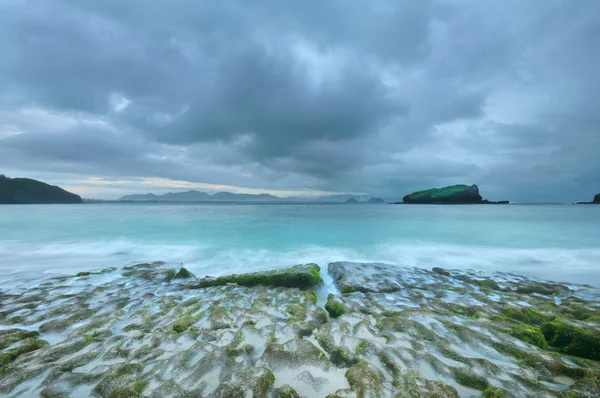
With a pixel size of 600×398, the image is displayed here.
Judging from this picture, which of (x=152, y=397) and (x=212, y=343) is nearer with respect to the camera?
(x=152, y=397)

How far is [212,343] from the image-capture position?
187 inches

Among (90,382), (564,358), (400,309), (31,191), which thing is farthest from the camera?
(31,191)

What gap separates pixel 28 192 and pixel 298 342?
174191mm

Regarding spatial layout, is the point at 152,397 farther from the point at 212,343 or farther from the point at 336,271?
the point at 336,271

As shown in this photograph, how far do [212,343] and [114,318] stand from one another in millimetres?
2892

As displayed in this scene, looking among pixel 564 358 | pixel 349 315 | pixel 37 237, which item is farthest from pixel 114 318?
pixel 37 237

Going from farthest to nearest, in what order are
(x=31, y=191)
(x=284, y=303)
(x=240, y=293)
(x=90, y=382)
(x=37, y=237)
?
(x=31, y=191), (x=37, y=237), (x=240, y=293), (x=284, y=303), (x=90, y=382)

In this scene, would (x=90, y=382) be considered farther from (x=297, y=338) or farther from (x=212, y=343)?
(x=297, y=338)

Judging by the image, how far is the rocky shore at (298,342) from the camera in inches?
142

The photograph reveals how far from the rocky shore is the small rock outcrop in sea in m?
163

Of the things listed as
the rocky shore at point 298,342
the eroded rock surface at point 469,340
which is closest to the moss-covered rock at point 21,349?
the rocky shore at point 298,342

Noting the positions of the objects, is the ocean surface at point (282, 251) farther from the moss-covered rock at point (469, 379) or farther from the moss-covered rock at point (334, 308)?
the moss-covered rock at point (469, 379)

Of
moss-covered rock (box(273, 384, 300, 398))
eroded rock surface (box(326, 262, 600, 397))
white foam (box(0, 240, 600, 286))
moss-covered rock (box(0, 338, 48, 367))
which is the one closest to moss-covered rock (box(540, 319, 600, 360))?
eroded rock surface (box(326, 262, 600, 397))

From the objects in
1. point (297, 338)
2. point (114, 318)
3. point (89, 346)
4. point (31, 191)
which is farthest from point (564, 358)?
point (31, 191)
